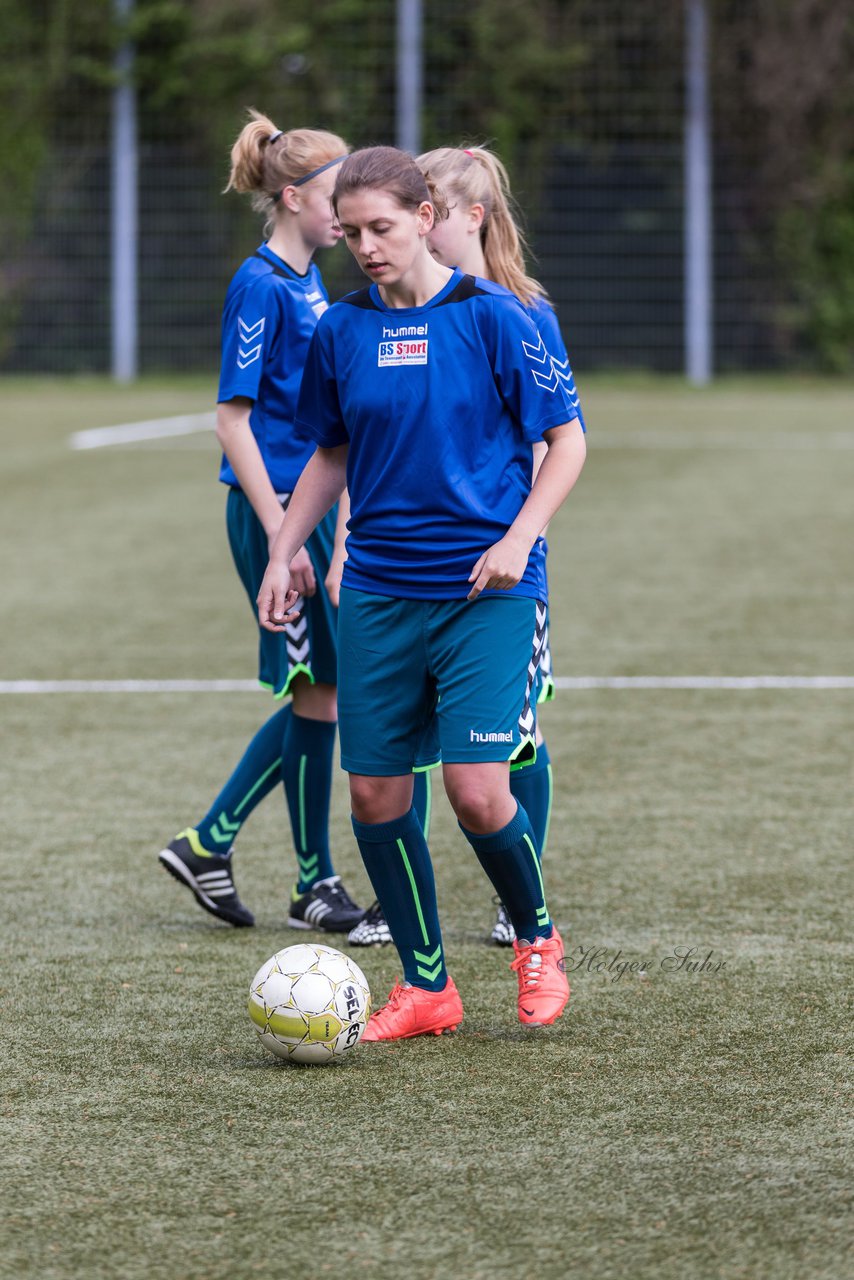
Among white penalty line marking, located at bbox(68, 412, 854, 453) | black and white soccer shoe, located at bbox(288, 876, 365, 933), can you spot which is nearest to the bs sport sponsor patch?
black and white soccer shoe, located at bbox(288, 876, 365, 933)

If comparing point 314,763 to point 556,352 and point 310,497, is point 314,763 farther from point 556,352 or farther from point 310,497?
point 556,352

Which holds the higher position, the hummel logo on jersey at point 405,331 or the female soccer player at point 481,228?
the female soccer player at point 481,228

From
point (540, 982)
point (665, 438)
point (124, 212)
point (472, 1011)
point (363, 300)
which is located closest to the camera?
point (363, 300)

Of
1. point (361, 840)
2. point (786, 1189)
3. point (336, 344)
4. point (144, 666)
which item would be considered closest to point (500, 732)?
point (361, 840)

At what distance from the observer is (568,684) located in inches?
293

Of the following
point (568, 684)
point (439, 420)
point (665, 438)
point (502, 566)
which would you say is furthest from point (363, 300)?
point (665, 438)

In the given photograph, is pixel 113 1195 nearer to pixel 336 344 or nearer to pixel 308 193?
pixel 336 344

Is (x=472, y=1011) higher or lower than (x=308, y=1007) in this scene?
lower

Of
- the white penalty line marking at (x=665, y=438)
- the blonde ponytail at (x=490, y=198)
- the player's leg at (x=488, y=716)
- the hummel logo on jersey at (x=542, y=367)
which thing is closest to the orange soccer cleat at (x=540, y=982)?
the player's leg at (x=488, y=716)

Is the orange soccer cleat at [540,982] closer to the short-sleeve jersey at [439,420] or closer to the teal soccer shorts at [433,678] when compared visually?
the teal soccer shorts at [433,678]

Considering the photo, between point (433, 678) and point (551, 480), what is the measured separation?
1.43ft

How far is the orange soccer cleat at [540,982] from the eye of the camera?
3695mm

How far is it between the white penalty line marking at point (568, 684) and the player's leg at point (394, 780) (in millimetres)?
3628

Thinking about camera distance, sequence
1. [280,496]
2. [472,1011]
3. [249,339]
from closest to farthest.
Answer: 1. [472,1011]
2. [249,339]
3. [280,496]
